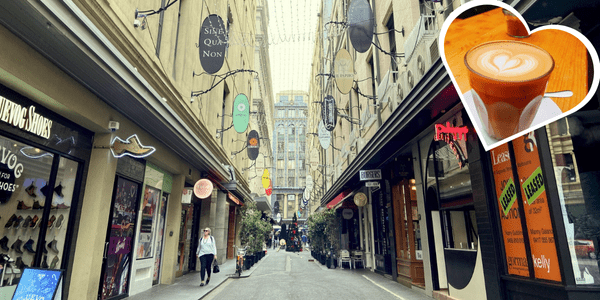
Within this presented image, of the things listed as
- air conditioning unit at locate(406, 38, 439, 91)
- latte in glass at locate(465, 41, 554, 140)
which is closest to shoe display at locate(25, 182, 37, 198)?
latte in glass at locate(465, 41, 554, 140)

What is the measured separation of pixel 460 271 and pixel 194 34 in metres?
11.1

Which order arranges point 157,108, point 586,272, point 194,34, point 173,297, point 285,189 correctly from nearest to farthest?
point 586,272, point 157,108, point 173,297, point 194,34, point 285,189

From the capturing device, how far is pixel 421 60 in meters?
7.92

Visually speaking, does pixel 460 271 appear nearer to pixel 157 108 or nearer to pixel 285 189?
pixel 157 108

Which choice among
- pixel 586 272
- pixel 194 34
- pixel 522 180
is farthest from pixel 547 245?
pixel 194 34

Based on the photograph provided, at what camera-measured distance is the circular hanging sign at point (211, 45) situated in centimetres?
894

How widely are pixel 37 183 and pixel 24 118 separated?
1.19m

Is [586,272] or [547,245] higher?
[547,245]

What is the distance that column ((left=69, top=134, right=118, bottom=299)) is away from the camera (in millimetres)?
6191

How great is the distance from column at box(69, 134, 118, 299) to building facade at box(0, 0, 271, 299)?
2cm

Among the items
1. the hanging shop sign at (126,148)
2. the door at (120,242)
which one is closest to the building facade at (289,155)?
the door at (120,242)

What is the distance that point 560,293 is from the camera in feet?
14.7

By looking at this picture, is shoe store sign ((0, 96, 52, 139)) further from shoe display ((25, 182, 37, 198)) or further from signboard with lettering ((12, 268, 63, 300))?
signboard with lettering ((12, 268, 63, 300))

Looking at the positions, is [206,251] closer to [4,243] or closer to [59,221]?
[59,221]
